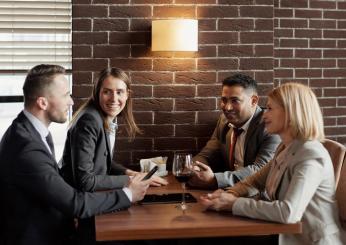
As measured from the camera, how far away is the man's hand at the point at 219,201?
222 cm

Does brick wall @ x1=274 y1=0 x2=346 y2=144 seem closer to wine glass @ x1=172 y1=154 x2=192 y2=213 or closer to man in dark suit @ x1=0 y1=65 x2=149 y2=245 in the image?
wine glass @ x1=172 y1=154 x2=192 y2=213

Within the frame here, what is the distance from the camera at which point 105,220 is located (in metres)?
2.14

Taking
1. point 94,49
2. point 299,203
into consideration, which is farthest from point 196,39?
point 299,203

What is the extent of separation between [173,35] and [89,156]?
1.22 metres

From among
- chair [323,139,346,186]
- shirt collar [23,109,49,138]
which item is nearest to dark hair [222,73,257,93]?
chair [323,139,346,186]

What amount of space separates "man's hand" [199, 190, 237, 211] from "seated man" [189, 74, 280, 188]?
0.47 meters

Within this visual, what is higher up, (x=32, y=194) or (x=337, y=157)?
(x=337, y=157)

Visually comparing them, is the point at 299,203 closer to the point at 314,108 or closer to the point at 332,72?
the point at 314,108

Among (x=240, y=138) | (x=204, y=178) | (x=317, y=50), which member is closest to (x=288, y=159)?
(x=204, y=178)

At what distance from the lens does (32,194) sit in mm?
2148

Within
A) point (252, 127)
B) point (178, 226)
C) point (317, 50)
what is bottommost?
point (178, 226)

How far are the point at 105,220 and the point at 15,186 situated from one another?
387 millimetres

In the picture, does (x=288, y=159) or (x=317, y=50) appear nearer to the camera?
(x=288, y=159)

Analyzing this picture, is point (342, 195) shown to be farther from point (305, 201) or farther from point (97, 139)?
point (97, 139)
